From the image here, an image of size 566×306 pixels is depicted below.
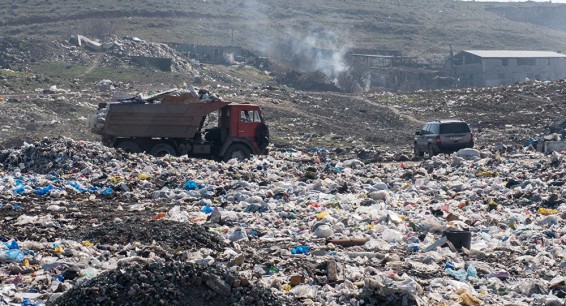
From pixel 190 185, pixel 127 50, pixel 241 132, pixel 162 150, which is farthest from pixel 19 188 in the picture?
pixel 127 50

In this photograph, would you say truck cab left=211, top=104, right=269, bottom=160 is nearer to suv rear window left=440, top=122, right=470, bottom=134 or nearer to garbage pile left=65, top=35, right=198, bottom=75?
suv rear window left=440, top=122, right=470, bottom=134

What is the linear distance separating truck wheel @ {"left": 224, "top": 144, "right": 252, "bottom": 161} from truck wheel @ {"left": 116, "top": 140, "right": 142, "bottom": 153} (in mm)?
2225

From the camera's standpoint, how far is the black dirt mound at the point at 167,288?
7.14 m

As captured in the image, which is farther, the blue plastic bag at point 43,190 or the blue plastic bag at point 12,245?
the blue plastic bag at point 43,190

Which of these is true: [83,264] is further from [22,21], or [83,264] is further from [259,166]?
[22,21]

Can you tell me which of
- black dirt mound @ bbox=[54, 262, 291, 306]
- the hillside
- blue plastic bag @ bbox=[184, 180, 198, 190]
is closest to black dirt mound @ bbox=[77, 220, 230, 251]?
black dirt mound @ bbox=[54, 262, 291, 306]

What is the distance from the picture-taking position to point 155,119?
2342 centimetres

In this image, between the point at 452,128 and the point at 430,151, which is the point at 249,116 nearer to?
the point at 430,151

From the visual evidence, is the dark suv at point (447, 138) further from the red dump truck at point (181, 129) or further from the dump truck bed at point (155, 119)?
the dump truck bed at point (155, 119)

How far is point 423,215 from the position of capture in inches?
558

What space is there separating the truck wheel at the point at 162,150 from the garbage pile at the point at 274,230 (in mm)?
2043

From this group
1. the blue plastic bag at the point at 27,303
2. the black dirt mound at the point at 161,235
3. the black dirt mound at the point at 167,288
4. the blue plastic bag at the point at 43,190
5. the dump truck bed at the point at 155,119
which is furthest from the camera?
the dump truck bed at the point at 155,119

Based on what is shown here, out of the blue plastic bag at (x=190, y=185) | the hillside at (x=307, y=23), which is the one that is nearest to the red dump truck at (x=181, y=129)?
the blue plastic bag at (x=190, y=185)

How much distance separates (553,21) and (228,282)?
103 metres
